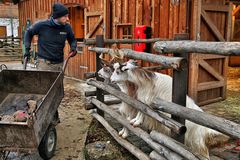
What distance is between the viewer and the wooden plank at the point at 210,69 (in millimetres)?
6233

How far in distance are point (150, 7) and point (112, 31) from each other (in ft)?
6.23

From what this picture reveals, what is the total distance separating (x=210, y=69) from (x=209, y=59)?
22cm

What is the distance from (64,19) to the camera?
205 inches

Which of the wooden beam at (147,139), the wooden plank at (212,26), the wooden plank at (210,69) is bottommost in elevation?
the wooden beam at (147,139)

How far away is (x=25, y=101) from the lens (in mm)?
4883

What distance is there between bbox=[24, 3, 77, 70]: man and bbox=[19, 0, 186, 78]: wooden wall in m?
2.36

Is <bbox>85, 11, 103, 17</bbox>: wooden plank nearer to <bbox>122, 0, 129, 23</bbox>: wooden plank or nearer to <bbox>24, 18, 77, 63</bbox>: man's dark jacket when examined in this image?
<bbox>122, 0, 129, 23</bbox>: wooden plank

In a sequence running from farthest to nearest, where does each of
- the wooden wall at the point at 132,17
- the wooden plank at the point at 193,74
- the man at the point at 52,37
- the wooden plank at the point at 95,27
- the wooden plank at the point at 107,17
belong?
the wooden plank at the point at 95,27 → the wooden plank at the point at 107,17 → the wooden wall at the point at 132,17 → the wooden plank at the point at 193,74 → the man at the point at 52,37

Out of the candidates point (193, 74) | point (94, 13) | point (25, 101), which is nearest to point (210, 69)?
point (193, 74)

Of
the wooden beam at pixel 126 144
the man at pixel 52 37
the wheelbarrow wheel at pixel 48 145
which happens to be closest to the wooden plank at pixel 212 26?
the man at pixel 52 37

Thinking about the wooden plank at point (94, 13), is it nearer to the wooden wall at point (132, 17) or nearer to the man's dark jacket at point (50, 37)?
the wooden wall at point (132, 17)

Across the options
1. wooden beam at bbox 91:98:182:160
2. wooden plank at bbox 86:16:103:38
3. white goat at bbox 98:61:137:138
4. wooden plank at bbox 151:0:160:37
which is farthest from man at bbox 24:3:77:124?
wooden plank at bbox 86:16:103:38

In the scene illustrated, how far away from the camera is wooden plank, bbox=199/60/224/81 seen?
6233mm

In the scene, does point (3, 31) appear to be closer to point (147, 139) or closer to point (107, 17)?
point (107, 17)
